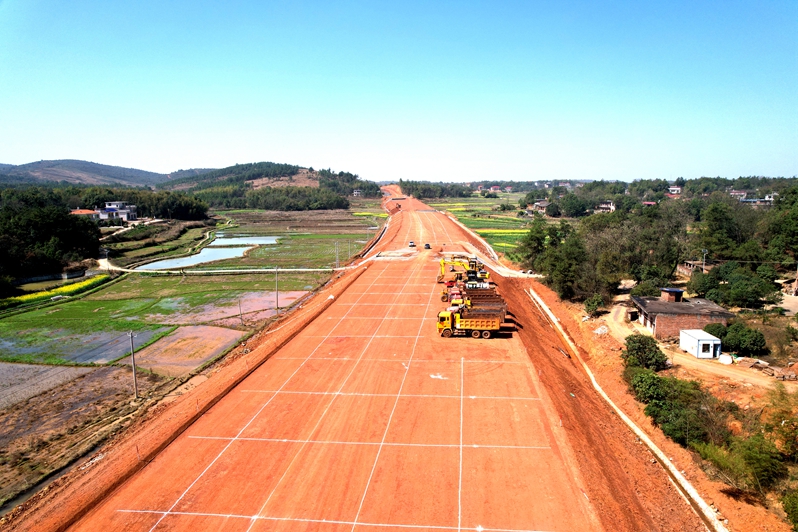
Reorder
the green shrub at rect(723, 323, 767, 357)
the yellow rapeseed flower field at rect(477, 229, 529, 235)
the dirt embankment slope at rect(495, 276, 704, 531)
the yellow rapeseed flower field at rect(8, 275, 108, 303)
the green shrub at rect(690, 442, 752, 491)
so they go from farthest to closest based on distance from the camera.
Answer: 1. the yellow rapeseed flower field at rect(477, 229, 529, 235)
2. the yellow rapeseed flower field at rect(8, 275, 108, 303)
3. the green shrub at rect(723, 323, 767, 357)
4. the green shrub at rect(690, 442, 752, 491)
5. the dirt embankment slope at rect(495, 276, 704, 531)

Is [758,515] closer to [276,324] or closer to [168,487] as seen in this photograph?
[168,487]

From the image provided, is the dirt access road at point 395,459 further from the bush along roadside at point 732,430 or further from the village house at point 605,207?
the village house at point 605,207

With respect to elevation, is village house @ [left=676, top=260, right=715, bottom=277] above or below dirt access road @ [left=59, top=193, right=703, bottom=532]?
above

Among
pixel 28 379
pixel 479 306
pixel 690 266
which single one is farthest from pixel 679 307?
pixel 28 379

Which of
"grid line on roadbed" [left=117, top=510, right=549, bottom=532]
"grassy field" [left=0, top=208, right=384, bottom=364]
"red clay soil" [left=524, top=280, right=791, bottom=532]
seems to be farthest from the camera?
"grassy field" [left=0, top=208, right=384, bottom=364]

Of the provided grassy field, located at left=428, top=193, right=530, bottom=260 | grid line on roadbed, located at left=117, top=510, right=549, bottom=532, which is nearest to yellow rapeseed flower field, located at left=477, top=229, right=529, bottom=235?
grassy field, located at left=428, top=193, right=530, bottom=260

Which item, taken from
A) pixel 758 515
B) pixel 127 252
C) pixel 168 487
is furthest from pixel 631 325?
pixel 127 252

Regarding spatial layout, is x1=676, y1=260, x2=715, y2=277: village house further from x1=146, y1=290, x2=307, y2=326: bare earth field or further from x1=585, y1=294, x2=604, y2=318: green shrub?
x1=146, y1=290, x2=307, y2=326: bare earth field
